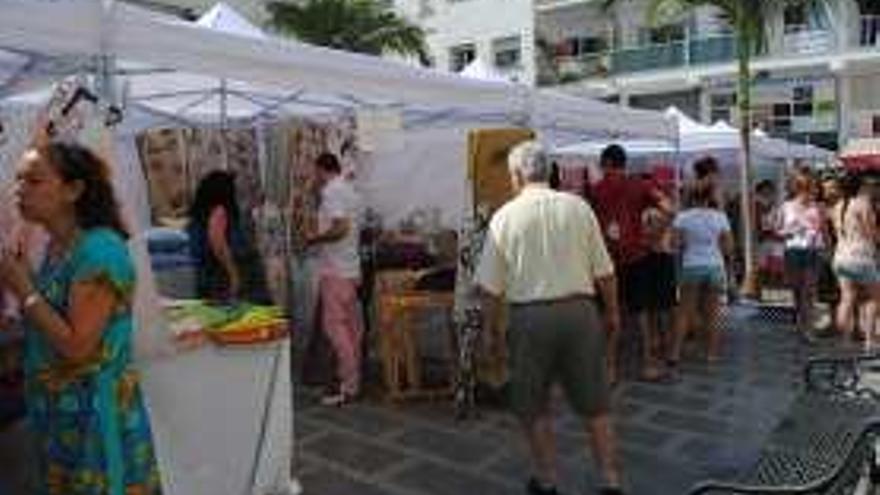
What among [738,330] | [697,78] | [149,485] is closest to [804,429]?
[149,485]

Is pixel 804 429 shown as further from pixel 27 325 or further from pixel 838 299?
pixel 838 299

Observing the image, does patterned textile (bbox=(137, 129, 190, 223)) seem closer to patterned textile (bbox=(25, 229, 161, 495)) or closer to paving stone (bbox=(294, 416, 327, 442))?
paving stone (bbox=(294, 416, 327, 442))

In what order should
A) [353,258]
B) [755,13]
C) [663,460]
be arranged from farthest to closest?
[755,13]
[353,258]
[663,460]

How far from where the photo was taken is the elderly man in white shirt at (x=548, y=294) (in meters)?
5.18

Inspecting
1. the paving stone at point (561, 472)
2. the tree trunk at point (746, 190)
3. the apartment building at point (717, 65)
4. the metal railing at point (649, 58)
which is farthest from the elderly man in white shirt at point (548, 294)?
the metal railing at point (649, 58)

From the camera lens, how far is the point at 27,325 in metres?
3.29

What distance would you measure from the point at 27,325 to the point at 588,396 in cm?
267

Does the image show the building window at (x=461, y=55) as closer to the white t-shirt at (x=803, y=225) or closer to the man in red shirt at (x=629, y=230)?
the white t-shirt at (x=803, y=225)

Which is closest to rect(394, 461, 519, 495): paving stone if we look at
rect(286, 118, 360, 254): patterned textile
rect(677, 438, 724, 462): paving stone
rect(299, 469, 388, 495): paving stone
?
rect(299, 469, 388, 495): paving stone

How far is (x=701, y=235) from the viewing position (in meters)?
9.07

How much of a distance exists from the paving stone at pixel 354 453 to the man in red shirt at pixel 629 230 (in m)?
2.39

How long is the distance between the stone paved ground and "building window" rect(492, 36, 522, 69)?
3371 cm

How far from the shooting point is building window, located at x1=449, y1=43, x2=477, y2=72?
42844 mm

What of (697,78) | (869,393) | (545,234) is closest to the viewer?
(545,234)
